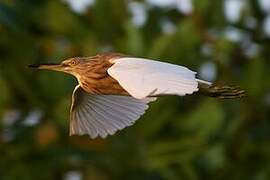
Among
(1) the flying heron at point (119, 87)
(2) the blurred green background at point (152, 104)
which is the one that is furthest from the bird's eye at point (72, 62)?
(2) the blurred green background at point (152, 104)

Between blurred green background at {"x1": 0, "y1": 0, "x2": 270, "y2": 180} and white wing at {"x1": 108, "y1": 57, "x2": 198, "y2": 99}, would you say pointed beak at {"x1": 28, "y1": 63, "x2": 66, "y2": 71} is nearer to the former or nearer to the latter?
white wing at {"x1": 108, "y1": 57, "x2": 198, "y2": 99}

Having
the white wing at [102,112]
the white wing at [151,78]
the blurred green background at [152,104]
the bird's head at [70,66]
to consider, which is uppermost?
the white wing at [151,78]

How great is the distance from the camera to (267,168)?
9.15ft

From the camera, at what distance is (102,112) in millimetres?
1061

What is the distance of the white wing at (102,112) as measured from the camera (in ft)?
3.36

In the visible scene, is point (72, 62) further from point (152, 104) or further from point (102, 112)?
point (152, 104)

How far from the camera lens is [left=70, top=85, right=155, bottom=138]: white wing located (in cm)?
103

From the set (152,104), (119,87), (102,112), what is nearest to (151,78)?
(119,87)

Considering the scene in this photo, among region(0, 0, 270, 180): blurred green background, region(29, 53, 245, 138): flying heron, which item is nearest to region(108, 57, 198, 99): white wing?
region(29, 53, 245, 138): flying heron

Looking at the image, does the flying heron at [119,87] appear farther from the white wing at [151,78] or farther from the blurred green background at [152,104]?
the blurred green background at [152,104]

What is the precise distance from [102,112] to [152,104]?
1362 mm

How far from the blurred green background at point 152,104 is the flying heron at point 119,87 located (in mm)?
1214

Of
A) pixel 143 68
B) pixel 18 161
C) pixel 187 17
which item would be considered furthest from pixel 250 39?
pixel 143 68

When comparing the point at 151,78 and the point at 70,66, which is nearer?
the point at 151,78
